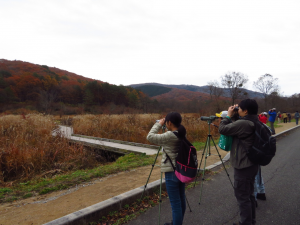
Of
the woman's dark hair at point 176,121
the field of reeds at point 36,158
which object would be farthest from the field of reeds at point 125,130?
the woman's dark hair at point 176,121

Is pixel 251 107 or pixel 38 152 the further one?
pixel 38 152

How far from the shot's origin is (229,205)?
11.4 ft

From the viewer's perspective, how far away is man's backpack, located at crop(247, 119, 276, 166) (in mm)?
2351

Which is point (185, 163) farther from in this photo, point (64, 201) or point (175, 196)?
point (64, 201)

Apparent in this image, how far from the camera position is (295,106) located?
42.7 meters

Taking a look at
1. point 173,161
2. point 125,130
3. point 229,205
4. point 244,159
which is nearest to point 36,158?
point 173,161

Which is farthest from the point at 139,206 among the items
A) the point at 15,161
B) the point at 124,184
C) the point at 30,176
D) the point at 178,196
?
the point at 15,161

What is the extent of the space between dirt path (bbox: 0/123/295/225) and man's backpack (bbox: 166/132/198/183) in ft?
6.68

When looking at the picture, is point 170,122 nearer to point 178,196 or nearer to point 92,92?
point 178,196

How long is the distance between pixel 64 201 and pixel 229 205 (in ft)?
10.2

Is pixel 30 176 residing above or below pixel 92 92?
below

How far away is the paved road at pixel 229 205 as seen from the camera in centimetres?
300

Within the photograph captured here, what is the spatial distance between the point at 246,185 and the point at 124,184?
282 cm

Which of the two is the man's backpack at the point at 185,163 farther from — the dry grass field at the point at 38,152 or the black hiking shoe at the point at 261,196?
the dry grass field at the point at 38,152
